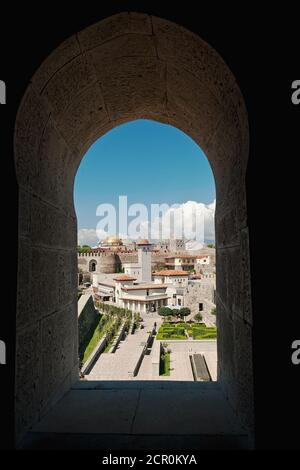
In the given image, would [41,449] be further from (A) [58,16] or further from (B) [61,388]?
(A) [58,16]

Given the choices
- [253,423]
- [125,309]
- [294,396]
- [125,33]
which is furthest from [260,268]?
[125,309]

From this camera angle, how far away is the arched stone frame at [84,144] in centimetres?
226

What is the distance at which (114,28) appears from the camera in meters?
2.30

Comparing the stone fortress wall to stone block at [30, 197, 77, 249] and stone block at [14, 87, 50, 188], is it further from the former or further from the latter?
stone block at [14, 87, 50, 188]

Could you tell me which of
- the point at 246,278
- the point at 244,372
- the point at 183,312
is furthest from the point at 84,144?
the point at 183,312

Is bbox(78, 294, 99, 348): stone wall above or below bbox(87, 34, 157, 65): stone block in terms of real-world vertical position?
below

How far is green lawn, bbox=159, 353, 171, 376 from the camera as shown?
65.5 ft

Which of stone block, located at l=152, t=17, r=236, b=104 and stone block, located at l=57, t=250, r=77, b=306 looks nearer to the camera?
stone block, located at l=152, t=17, r=236, b=104

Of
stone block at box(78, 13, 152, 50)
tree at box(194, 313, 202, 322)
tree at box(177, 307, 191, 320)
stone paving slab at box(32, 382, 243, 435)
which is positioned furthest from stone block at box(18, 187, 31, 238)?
tree at box(177, 307, 191, 320)

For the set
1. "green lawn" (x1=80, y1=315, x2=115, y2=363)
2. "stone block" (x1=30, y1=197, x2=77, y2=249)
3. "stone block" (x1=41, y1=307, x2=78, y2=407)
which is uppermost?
"stone block" (x1=30, y1=197, x2=77, y2=249)

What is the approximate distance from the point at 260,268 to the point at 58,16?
2163mm

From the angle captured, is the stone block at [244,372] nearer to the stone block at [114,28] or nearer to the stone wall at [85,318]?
the stone block at [114,28]

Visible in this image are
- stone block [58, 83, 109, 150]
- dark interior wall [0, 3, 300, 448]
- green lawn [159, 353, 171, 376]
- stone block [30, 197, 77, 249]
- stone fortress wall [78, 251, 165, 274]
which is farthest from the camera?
stone fortress wall [78, 251, 165, 274]

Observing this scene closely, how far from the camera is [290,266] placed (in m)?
2.01
